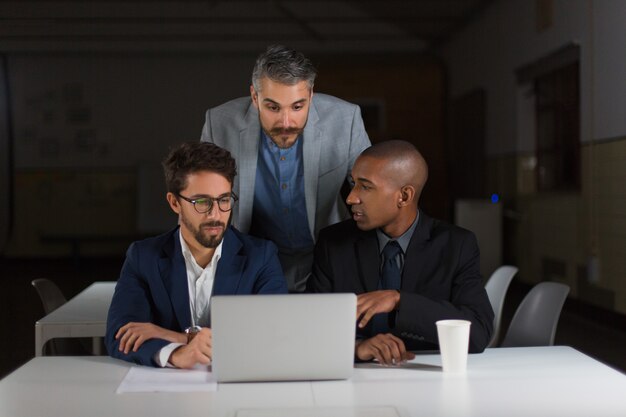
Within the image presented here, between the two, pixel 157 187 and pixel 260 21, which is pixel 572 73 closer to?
pixel 260 21

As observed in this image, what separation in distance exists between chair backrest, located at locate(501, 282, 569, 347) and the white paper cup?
2.77ft

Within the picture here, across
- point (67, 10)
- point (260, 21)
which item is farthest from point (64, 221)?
point (260, 21)

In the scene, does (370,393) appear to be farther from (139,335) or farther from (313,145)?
(313,145)

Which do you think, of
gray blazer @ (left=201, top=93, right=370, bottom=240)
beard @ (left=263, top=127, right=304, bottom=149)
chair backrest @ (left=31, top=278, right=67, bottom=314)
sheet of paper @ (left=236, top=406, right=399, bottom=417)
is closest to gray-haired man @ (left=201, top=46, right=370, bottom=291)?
gray blazer @ (left=201, top=93, right=370, bottom=240)

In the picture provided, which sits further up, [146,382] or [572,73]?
[572,73]

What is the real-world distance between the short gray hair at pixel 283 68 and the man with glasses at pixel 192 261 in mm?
272

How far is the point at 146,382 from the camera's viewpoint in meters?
1.88

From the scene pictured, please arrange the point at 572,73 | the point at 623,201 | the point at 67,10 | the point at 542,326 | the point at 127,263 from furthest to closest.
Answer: the point at 67,10
the point at 572,73
the point at 623,201
the point at 542,326
the point at 127,263

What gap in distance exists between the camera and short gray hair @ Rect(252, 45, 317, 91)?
2.44 metres

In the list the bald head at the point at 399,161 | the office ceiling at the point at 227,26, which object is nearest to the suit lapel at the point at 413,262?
the bald head at the point at 399,161

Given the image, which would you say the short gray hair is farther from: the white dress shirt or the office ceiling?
the office ceiling

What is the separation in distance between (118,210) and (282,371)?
11.0 meters

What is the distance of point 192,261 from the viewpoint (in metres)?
2.37

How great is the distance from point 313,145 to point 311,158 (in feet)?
0.14
